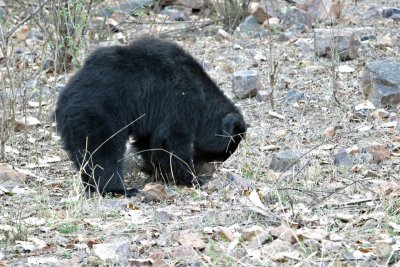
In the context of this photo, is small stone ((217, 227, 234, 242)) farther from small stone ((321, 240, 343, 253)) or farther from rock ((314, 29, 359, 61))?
rock ((314, 29, 359, 61))

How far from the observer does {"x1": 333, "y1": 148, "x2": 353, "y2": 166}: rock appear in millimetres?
6738

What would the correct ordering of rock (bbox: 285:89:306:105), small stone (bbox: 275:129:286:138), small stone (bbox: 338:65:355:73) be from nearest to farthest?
1. small stone (bbox: 275:129:286:138)
2. rock (bbox: 285:89:306:105)
3. small stone (bbox: 338:65:355:73)

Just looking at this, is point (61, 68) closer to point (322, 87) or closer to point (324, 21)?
point (322, 87)

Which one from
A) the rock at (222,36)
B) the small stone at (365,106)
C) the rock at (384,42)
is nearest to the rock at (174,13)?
the rock at (222,36)

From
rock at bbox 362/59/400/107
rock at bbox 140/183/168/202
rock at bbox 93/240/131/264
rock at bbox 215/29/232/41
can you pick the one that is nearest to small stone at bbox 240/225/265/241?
rock at bbox 93/240/131/264

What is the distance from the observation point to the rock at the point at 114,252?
462 cm

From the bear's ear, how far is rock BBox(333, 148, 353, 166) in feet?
2.66

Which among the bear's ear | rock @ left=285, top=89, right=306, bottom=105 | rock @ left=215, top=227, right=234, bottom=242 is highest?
rock @ left=215, top=227, right=234, bottom=242

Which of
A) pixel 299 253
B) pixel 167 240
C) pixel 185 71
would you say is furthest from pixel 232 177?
pixel 299 253

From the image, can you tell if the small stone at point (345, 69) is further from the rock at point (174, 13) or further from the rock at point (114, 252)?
the rock at point (114, 252)

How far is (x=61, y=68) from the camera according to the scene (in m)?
9.55

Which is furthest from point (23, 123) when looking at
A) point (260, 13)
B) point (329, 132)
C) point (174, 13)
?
point (174, 13)

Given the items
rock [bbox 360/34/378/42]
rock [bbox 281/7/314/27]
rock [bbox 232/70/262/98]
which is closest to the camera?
rock [bbox 232/70/262/98]

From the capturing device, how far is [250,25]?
1131cm
